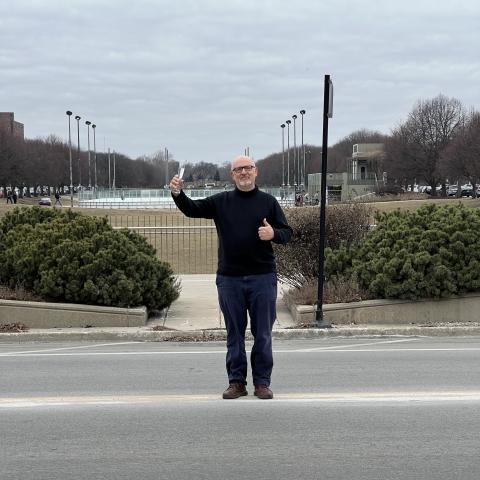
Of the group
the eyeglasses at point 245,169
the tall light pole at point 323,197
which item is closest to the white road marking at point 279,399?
the eyeglasses at point 245,169

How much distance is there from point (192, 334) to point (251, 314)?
4.03 metres

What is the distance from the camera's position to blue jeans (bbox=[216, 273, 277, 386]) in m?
6.32

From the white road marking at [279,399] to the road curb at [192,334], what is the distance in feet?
11.0

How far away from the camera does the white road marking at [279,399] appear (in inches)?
261

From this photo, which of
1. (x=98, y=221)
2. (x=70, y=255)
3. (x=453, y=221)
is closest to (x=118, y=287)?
(x=70, y=255)

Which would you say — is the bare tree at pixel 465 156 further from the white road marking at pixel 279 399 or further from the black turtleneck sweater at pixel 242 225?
the black turtleneck sweater at pixel 242 225

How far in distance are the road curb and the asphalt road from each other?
0.97m

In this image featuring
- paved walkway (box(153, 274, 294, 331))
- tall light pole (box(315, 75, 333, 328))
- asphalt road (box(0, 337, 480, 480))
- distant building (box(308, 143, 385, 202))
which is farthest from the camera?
distant building (box(308, 143, 385, 202))

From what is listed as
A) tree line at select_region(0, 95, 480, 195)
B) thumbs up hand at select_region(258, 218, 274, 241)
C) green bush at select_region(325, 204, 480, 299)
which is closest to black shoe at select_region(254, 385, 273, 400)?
thumbs up hand at select_region(258, 218, 274, 241)

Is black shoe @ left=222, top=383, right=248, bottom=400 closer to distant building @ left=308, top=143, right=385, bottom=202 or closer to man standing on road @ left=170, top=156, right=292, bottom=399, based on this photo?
man standing on road @ left=170, top=156, right=292, bottom=399

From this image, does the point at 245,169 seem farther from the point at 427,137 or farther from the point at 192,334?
the point at 427,137

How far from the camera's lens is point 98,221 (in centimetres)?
1243

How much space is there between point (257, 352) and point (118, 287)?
478 centimetres

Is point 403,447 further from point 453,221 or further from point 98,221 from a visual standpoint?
point 98,221
